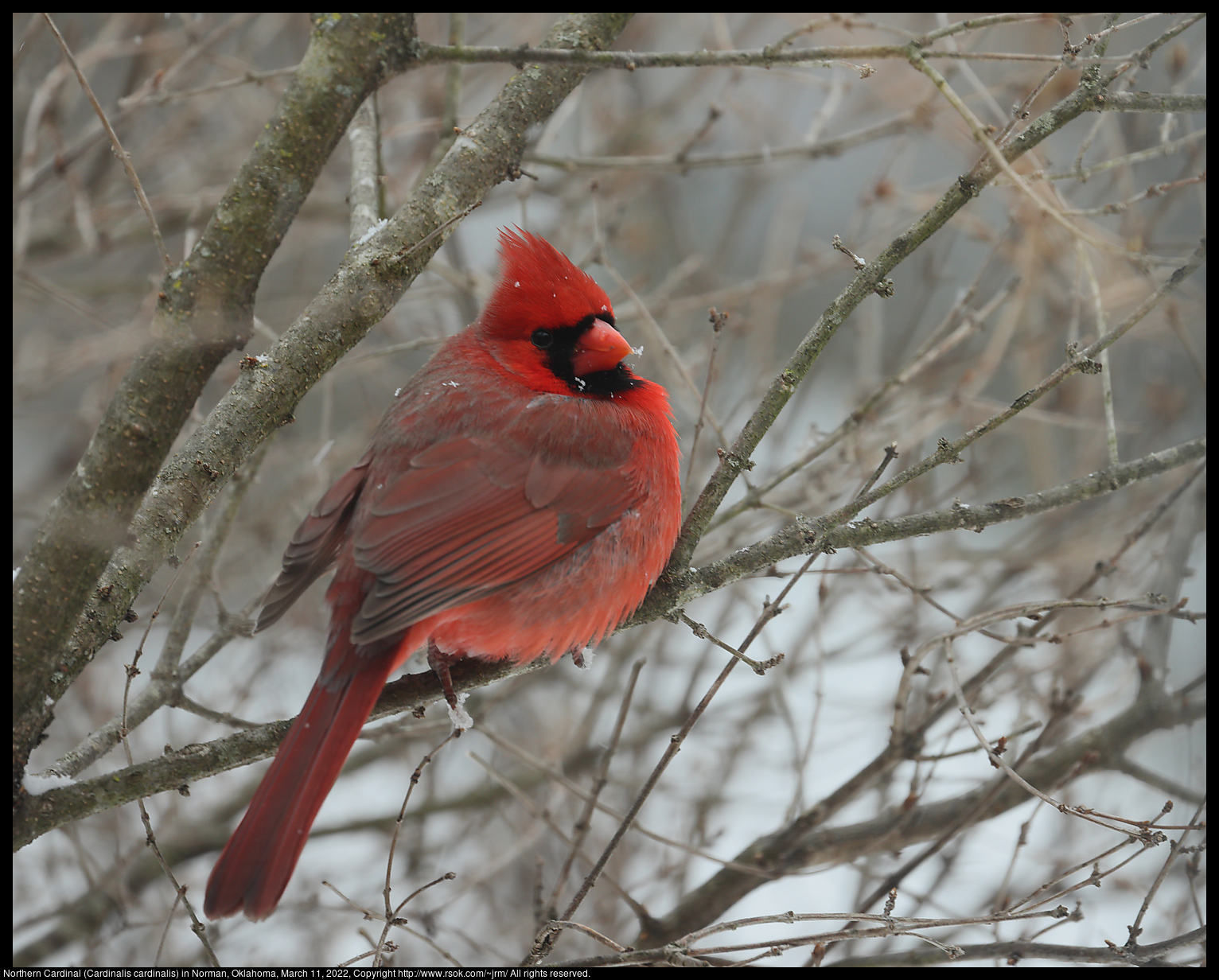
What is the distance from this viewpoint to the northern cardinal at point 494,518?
232 cm

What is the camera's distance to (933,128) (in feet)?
13.3

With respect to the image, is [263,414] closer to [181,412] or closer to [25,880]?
[181,412]

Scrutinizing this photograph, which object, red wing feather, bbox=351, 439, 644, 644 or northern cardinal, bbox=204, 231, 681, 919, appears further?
red wing feather, bbox=351, 439, 644, 644

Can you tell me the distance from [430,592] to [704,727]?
2.38 m

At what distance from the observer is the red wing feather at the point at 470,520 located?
2442 millimetres

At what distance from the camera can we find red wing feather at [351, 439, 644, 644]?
2442 millimetres

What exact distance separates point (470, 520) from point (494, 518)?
59 mm

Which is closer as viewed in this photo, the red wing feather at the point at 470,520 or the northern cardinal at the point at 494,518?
the northern cardinal at the point at 494,518

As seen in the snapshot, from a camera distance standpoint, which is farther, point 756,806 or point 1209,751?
point 756,806

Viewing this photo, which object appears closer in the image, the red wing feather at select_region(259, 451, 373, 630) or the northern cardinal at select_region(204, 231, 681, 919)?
the northern cardinal at select_region(204, 231, 681, 919)

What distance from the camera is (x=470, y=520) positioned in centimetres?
261

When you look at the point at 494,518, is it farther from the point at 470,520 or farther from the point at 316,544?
the point at 316,544

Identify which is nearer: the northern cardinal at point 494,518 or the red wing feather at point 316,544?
the northern cardinal at point 494,518

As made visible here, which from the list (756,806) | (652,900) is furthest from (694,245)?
(652,900)
